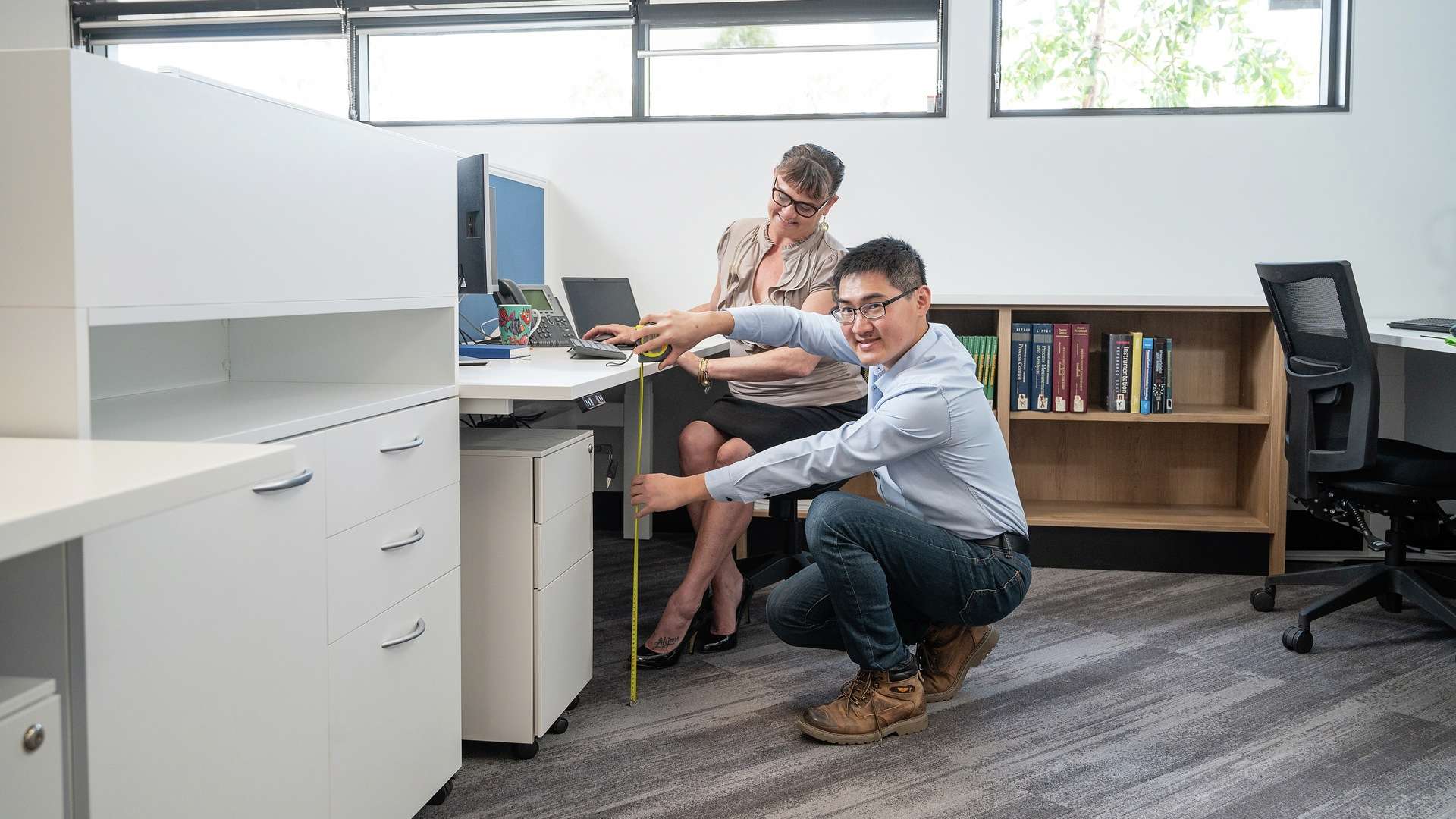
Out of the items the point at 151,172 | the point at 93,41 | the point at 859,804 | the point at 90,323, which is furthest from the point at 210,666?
the point at 93,41

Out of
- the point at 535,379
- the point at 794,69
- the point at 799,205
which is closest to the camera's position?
the point at 535,379

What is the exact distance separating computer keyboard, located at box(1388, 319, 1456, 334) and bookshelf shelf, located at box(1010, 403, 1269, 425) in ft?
1.43

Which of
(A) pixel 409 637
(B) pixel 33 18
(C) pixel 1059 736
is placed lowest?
(C) pixel 1059 736

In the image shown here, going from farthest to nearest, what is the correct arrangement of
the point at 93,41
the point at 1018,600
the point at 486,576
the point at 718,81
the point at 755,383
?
1. the point at 93,41
2. the point at 718,81
3. the point at 755,383
4. the point at 1018,600
5. the point at 486,576

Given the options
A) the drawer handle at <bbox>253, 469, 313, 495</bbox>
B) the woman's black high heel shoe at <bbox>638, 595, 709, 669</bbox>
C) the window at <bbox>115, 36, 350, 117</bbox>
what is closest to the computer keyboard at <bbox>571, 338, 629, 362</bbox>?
the woman's black high heel shoe at <bbox>638, 595, 709, 669</bbox>

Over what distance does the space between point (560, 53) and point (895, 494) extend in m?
2.52

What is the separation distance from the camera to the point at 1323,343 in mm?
2875

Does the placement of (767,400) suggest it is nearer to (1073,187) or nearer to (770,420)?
(770,420)

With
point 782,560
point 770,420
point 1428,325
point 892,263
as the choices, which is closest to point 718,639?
point 782,560

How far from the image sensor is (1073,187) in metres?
3.82

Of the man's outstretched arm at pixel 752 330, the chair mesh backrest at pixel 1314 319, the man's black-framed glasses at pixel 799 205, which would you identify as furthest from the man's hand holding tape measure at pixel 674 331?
the chair mesh backrest at pixel 1314 319

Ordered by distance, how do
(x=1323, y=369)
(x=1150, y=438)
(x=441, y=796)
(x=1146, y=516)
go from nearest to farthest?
1. (x=441, y=796)
2. (x=1323, y=369)
3. (x=1146, y=516)
4. (x=1150, y=438)

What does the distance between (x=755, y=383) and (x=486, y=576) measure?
1.02 meters

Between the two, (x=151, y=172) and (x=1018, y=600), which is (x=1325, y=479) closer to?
(x=1018, y=600)
